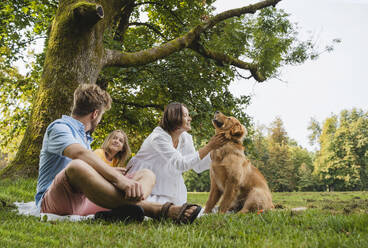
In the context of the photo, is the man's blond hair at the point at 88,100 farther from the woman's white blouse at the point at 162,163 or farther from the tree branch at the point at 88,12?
the tree branch at the point at 88,12

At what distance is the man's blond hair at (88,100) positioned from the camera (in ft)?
10.9

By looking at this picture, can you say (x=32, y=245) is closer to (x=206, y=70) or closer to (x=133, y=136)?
(x=206, y=70)

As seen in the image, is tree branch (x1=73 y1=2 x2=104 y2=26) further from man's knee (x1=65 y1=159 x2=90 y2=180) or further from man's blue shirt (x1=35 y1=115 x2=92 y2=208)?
man's knee (x1=65 y1=159 x2=90 y2=180)

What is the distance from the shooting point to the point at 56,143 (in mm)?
2965

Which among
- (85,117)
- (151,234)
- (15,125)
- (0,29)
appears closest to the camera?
(151,234)

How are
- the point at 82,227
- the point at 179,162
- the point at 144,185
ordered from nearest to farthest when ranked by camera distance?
the point at 82,227 → the point at 144,185 → the point at 179,162

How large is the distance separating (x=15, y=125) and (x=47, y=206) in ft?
33.9

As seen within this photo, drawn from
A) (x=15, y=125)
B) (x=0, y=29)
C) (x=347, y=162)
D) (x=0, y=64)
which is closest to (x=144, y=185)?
(x=0, y=29)

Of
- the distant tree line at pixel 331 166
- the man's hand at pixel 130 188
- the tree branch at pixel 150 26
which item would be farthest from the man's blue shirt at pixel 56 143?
the distant tree line at pixel 331 166

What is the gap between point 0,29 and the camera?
10.1 metres

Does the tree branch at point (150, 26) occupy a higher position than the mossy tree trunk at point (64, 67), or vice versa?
the tree branch at point (150, 26)

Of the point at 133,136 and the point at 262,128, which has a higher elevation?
the point at 262,128

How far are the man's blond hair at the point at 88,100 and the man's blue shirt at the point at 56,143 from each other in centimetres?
16

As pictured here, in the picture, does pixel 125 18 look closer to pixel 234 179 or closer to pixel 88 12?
pixel 88 12
